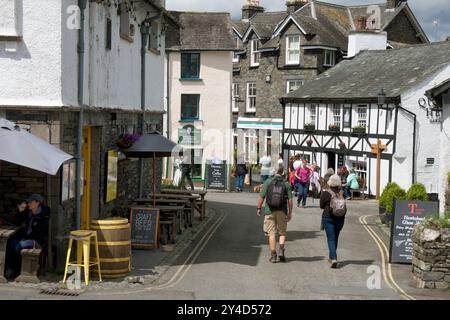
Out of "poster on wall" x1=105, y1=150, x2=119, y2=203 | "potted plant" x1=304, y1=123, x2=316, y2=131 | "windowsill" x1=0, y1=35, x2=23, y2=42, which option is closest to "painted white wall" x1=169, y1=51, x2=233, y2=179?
"potted plant" x1=304, y1=123, x2=316, y2=131

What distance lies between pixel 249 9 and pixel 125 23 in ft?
129

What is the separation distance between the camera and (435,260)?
40.4 ft

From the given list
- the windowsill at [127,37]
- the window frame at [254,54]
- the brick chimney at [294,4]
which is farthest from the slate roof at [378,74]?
the windowsill at [127,37]

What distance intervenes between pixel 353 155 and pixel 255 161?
15.8 meters

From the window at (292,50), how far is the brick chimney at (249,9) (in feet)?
33.9

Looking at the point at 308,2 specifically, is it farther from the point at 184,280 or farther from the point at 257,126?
the point at 184,280

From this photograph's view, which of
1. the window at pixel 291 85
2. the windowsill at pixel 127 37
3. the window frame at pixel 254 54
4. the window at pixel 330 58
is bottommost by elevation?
the windowsill at pixel 127 37

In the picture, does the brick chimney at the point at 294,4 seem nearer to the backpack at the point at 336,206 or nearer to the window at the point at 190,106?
the window at the point at 190,106

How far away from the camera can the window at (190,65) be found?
125 ft

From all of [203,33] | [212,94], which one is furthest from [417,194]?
[203,33]

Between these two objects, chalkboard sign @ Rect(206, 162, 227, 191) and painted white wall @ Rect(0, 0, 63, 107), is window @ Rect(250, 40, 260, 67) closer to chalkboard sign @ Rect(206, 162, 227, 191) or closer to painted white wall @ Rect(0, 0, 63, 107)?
chalkboard sign @ Rect(206, 162, 227, 191)

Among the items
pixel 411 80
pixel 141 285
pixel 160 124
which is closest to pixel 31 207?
pixel 141 285

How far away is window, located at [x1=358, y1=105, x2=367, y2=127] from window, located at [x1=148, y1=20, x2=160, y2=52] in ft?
46.5

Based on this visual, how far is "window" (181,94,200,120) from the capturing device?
38.4 metres
